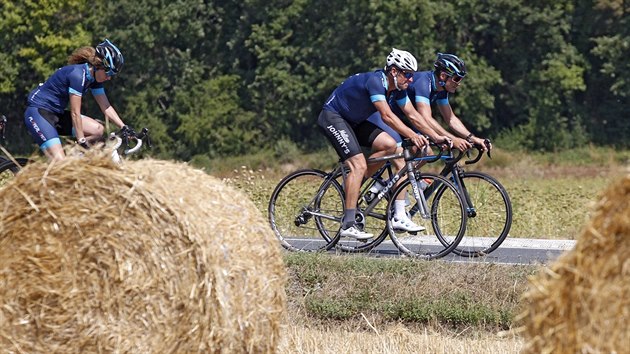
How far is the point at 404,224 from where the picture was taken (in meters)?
12.3

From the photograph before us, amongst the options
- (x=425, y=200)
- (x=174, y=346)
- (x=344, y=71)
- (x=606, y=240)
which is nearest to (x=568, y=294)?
(x=606, y=240)

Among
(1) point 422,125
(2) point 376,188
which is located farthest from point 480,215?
(1) point 422,125

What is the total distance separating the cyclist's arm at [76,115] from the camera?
11.9 meters

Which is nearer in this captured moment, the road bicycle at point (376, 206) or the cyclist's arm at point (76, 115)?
the cyclist's arm at point (76, 115)

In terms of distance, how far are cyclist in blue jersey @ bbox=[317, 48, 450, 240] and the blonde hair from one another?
2190 millimetres

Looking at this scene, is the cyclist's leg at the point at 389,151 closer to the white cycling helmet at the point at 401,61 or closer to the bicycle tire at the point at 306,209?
the bicycle tire at the point at 306,209

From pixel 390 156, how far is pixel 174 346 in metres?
5.97

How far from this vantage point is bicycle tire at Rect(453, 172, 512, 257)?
475 inches

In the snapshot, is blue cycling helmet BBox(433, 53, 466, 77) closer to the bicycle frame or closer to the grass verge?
the bicycle frame

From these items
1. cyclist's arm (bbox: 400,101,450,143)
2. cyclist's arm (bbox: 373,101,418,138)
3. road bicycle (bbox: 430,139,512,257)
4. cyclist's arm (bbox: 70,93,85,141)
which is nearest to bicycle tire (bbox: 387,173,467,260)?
road bicycle (bbox: 430,139,512,257)

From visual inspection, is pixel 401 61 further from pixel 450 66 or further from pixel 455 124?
pixel 455 124

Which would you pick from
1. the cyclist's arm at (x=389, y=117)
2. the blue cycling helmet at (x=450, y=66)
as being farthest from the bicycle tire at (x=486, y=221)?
the blue cycling helmet at (x=450, y=66)

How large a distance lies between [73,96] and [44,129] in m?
0.50

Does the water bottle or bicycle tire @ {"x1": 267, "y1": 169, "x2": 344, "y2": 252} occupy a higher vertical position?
the water bottle
